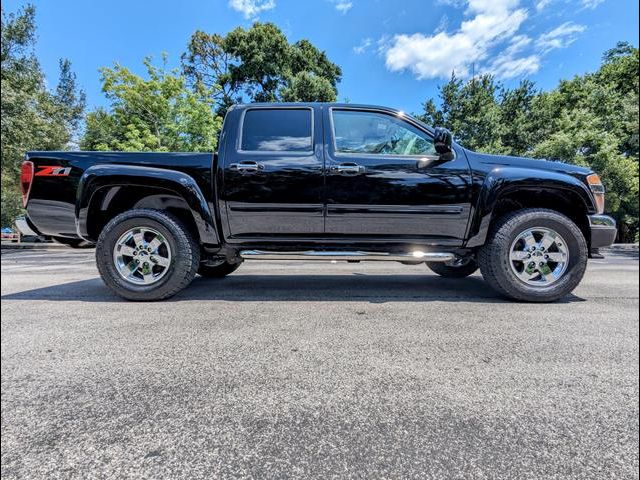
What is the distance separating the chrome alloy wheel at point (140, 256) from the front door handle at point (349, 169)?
5.45 ft

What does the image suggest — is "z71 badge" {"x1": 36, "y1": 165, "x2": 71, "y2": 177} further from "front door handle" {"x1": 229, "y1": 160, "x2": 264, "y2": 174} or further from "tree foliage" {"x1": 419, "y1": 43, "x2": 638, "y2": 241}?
"tree foliage" {"x1": 419, "y1": 43, "x2": 638, "y2": 241}

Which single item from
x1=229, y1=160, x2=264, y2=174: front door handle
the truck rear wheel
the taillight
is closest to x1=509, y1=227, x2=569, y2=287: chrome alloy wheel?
x1=229, y1=160, x2=264, y2=174: front door handle

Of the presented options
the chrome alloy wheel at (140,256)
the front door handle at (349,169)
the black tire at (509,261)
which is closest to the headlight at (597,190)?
the black tire at (509,261)

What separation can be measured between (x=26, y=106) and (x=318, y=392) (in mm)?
19902

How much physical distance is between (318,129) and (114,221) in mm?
2025

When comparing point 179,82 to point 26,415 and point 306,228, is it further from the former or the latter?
point 26,415

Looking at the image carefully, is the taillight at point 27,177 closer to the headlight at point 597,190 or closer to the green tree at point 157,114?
the headlight at point 597,190

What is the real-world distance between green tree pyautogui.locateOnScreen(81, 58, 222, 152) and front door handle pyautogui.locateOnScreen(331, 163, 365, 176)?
16.2 m

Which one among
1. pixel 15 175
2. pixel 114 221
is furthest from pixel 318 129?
pixel 15 175

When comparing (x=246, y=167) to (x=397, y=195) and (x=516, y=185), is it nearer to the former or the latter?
(x=397, y=195)

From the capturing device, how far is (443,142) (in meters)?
2.87

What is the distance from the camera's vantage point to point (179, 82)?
57.2ft

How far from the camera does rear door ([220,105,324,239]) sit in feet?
9.48

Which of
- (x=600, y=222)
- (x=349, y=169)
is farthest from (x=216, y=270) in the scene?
(x=600, y=222)
